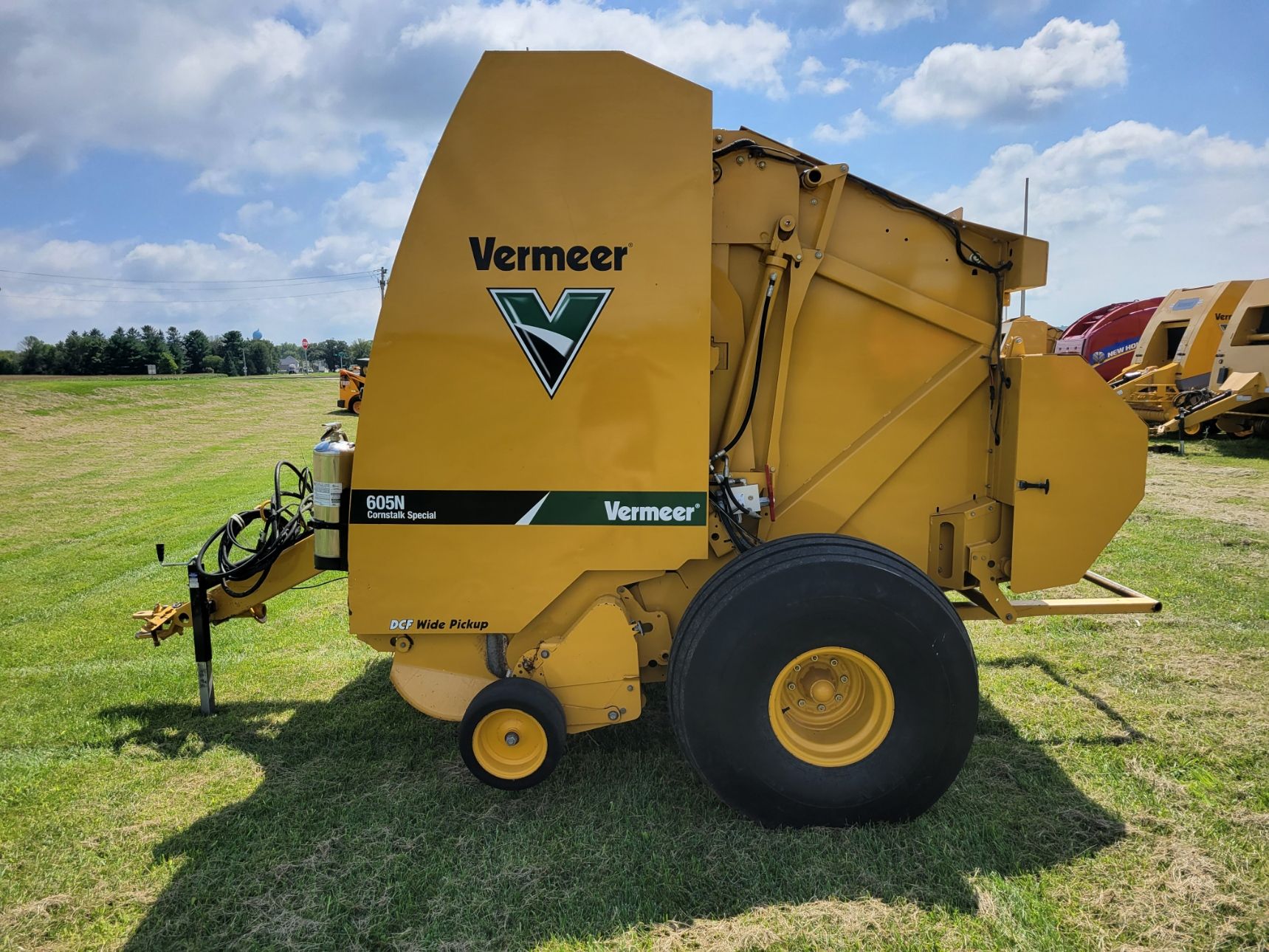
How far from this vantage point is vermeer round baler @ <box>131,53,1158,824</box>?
9.20 feet

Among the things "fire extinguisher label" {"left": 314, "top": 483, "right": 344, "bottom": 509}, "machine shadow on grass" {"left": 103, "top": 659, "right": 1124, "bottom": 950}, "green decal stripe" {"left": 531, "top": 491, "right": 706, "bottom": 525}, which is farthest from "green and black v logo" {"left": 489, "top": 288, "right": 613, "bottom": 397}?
"machine shadow on grass" {"left": 103, "top": 659, "right": 1124, "bottom": 950}

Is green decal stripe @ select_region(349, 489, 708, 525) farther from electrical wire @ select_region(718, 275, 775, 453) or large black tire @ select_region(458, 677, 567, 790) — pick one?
large black tire @ select_region(458, 677, 567, 790)

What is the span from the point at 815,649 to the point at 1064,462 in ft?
4.87

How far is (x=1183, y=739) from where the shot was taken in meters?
3.47

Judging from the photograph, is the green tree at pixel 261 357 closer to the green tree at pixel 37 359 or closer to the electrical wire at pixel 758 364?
the green tree at pixel 37 359

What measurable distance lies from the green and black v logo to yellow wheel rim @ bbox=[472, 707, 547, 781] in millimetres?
1445

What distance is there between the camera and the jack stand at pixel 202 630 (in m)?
3.66

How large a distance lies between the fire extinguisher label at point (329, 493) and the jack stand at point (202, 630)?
103 centimetres

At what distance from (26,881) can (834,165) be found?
4198mm

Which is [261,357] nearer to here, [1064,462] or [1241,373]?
[1241,373]

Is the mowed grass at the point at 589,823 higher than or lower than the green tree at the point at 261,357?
lower

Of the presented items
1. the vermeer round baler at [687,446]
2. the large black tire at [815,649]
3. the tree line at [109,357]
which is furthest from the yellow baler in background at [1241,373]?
the tree line at [109,357]

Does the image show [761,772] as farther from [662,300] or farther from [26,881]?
[26,881]

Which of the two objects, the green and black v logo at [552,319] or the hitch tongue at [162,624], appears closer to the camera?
the green and black v logo at [552,319]
